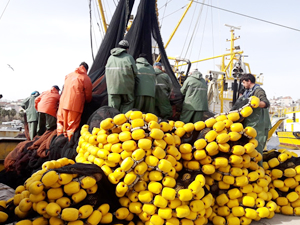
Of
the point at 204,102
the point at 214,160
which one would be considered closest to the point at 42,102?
the point at 204,102

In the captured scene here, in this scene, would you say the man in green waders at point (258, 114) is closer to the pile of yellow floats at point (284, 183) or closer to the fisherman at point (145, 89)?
the pile of yellow floats at point (284, 183)

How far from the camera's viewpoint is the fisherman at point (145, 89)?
195 inches

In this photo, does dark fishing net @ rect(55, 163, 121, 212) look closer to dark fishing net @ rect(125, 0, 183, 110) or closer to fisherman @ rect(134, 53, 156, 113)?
fisherman @ rect(134, 53, 156, 113)

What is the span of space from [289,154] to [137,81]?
2847 millimetres

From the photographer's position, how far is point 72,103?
4664 mm

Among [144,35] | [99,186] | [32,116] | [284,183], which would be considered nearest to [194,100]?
[144,35]

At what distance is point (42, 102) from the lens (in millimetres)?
5652

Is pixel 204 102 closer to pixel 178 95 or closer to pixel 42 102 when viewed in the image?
pixel 178 95

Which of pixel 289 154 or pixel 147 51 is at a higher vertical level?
pixel 147 51

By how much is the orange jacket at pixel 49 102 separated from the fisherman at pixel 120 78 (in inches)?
63.8

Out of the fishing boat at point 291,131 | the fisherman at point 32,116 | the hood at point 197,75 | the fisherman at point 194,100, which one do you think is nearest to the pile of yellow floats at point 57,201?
the fisherman at point 194,100

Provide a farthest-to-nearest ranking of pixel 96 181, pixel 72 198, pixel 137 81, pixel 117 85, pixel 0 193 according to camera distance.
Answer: pixel 137 81 → pixel 117 85 → pixel 0 193 → pixel 96 181 → pixel 72 198

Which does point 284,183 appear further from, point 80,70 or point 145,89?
point 80,70

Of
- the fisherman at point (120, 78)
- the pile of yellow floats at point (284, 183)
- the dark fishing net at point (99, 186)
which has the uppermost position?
the fisherman at point (120, 78)
